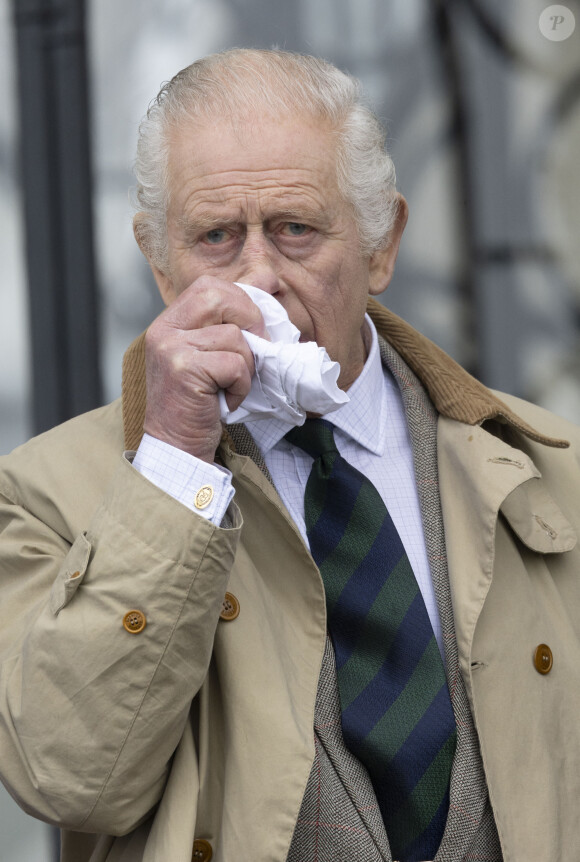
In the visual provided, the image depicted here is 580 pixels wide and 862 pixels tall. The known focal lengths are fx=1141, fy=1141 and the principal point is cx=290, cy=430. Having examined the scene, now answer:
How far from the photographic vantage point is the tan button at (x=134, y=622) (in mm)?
1733

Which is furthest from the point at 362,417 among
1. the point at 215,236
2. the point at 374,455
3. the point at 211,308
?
the point at 211,308

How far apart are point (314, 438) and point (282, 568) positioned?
31 centimetres

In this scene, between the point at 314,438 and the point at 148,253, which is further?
the point at 148,253

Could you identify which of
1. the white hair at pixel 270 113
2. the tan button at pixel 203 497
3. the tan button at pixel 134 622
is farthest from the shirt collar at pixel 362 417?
the tan button at pixel 134 622

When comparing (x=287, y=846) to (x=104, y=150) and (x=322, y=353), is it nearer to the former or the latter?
(x=322, y=353)

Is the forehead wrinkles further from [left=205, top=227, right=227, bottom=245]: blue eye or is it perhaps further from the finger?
the finger

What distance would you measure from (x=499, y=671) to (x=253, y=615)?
1.55 ft

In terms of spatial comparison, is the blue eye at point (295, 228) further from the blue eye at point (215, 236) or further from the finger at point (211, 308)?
the finger at point (211, 308)

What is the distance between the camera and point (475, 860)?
2039 mm

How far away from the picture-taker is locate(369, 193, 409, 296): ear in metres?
2.46

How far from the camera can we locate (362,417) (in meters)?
2.37

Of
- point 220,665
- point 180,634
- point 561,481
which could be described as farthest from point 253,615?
point 561,481

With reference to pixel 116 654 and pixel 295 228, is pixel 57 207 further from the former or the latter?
pixel 116 654

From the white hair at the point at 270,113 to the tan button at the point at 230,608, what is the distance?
750mm
